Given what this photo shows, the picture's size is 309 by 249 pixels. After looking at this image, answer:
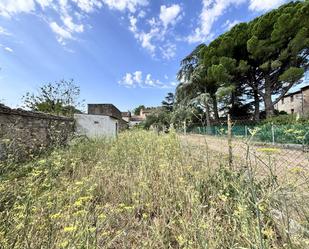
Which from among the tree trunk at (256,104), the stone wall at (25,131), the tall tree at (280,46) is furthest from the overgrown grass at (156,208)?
the tree trunk at (256,104)

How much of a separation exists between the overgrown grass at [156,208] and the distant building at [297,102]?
2027cm

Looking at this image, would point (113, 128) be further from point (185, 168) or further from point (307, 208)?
point (307, 208)

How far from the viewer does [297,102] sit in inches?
1204

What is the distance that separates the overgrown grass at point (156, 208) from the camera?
1.69 metres

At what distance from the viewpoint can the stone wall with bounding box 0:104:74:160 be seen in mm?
5668

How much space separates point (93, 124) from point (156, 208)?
1190cm

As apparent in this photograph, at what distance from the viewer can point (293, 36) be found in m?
17.3

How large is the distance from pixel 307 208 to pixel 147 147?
389cm

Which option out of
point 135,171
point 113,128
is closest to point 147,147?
point 135,171

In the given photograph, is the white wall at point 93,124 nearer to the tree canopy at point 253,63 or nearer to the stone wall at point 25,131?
the stone wall at point 25,131

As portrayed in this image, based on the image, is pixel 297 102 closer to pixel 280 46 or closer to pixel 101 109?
pixel 280 46

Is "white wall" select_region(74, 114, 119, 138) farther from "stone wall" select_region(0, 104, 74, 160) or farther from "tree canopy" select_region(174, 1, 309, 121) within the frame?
"tree canopy" select_region(174, 1, 309, 121)

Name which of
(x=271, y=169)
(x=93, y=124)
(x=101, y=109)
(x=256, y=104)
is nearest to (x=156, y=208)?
(x=271, y=169)

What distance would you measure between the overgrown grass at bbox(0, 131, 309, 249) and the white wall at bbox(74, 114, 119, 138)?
8.72 m
